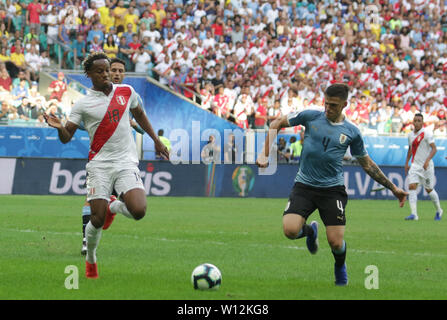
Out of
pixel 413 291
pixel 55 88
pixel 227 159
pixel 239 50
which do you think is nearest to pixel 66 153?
pixel 55 88

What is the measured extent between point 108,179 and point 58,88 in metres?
18.0

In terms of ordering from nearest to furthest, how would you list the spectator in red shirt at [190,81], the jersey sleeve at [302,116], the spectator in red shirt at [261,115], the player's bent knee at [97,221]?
1. the player's bent knee at [97,221]
2. the jersey sleeve at [302,116]
3. the spectator in red shirt at [261,115]
4. the spectator in red shirt at [190,81]

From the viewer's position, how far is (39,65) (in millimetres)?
26984

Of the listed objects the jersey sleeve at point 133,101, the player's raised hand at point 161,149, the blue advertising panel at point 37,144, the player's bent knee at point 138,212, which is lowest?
the blue advertising panel at point 37,144

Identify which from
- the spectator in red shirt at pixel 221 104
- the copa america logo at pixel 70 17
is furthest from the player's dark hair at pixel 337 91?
the copa america logo at pixel 70 17

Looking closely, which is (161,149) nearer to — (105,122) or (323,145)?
(105,122)

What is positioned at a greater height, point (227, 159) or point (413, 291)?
point (413, 291)

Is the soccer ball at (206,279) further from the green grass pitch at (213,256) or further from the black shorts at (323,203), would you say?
the black shorts at (323,203)

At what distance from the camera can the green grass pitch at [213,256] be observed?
25.8 feet

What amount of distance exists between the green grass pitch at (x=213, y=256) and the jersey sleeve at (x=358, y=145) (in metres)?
1.37

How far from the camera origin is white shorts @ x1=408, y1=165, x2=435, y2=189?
19547 mm

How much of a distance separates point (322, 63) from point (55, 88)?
10824mm

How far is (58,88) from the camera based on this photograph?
25.9 m
